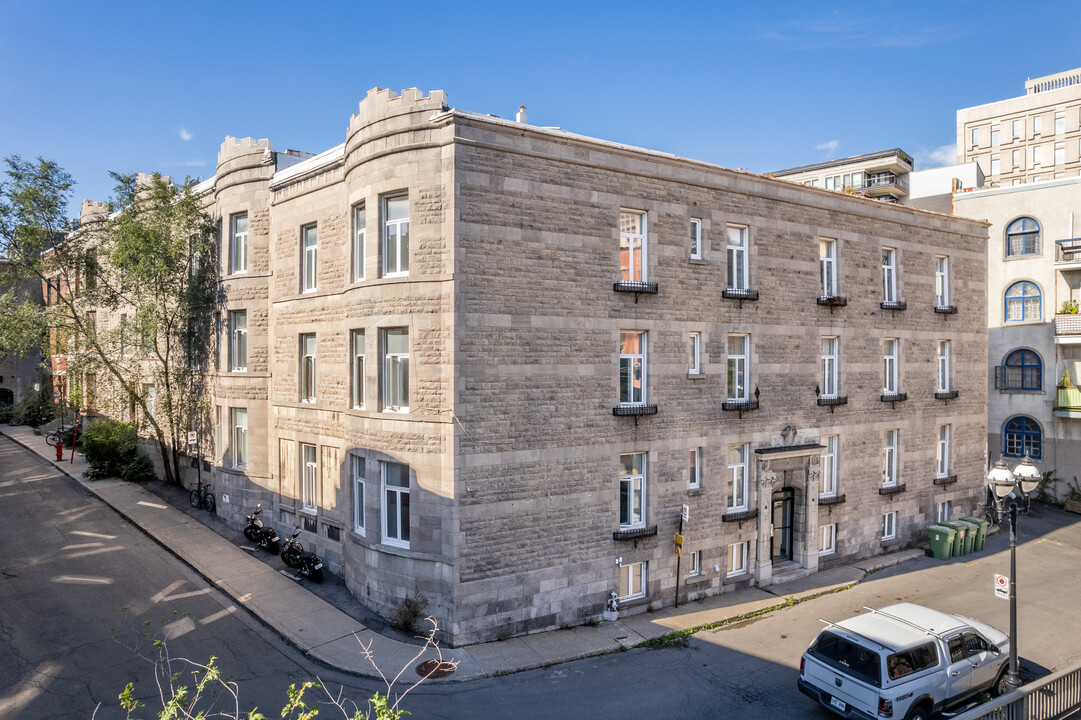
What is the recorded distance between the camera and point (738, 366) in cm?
1869

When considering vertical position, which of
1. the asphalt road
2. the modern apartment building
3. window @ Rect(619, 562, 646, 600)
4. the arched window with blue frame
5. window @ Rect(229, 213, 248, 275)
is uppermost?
the modern apartment building

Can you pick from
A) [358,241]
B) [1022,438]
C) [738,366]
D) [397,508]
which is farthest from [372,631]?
[1022,438]

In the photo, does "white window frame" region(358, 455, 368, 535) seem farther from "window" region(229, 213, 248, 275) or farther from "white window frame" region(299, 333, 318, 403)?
"window" region(229, 213, 248, 275)

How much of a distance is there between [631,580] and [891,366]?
13.0 metres

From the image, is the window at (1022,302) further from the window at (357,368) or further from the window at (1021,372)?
the window at (357,368)

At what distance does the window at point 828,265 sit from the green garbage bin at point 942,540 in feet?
29.0

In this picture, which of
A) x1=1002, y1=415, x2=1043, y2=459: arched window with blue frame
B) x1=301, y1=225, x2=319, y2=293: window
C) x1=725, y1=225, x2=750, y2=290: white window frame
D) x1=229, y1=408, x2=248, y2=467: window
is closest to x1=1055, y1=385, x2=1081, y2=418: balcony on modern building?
x1=1002, y1=415, x2=1043, y2=459: arched window with blue frame

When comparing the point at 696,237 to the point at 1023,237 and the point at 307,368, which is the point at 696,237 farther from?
the point at 1023,237

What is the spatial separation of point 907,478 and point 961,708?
12009mm

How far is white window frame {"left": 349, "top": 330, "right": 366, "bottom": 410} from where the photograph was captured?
16562 mm

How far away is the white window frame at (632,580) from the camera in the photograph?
1612 cm

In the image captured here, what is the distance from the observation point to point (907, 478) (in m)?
22.7

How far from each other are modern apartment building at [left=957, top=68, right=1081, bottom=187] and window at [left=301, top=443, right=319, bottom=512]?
57.6 m

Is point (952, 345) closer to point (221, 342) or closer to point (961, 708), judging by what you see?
point (961, 708)
